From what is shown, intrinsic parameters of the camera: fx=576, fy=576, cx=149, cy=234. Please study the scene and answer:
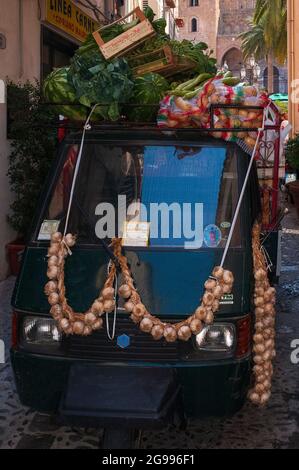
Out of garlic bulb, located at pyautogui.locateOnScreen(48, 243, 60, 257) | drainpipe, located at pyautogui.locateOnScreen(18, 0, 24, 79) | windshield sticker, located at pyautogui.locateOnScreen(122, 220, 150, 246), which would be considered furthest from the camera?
drainpipe, located at pyautogui.locateOnScreen(18, 0, 24, 79)

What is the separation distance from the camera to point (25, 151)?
8.02 m

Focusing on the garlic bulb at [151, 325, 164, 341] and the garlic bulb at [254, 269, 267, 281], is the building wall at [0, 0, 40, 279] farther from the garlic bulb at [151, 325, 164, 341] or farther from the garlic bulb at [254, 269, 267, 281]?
the garlic bulb at [151, 325, 164, 341]

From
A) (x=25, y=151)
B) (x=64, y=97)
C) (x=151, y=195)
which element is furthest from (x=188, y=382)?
(x=25, y=151)

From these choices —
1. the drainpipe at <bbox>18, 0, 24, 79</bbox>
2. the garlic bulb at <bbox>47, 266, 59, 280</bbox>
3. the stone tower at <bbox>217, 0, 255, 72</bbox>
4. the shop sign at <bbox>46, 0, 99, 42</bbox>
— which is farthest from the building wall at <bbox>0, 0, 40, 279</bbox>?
the stone tower at <bbox>217, 0, 255, 72</bbox>

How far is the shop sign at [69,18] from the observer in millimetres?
9336

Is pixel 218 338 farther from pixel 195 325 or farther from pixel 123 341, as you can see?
pixel 123 341

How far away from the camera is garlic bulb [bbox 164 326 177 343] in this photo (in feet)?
10.4

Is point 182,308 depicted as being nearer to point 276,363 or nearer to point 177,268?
point 177,268

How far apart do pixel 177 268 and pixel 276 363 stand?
7.56 feet

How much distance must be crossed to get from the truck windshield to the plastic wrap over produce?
0.14 metres

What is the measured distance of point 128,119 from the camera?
13.2 feet

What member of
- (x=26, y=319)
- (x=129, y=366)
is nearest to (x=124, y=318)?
(x=129, y=366)

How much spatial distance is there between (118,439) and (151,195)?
151 centimetres
